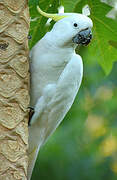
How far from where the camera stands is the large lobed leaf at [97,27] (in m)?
2.47

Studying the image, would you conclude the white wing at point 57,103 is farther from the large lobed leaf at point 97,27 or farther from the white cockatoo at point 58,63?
the large lobed leaf at point 97,27

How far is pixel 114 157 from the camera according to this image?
534 centimetres

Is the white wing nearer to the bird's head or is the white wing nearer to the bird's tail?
the bird's tail

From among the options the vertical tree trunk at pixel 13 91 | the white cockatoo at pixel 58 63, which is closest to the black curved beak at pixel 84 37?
the white cockatoo at pixel 58 63

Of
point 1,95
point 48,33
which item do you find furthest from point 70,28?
point 1,95

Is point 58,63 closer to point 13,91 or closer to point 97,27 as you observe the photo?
point 97,27

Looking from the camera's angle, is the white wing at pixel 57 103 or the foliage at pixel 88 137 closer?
the white wing at pixel 57 103

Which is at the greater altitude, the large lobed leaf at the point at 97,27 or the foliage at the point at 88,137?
the large lobed leaf at the point at 97,27

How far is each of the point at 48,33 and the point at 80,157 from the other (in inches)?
120

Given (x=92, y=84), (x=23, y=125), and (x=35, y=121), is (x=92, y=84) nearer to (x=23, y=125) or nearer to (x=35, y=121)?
(x=35, y=121)

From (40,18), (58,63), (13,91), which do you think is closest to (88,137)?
(58,63)

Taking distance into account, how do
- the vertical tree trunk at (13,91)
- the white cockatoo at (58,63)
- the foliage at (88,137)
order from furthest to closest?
the foliage at (88,137) < the white cockatoo at (58,63) < the vertical tree trunk at (13,91)

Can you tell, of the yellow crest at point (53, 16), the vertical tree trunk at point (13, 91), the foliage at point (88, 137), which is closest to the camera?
the vertical tree trunk at point (13, 91)

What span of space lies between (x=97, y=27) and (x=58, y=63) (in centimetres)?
33
